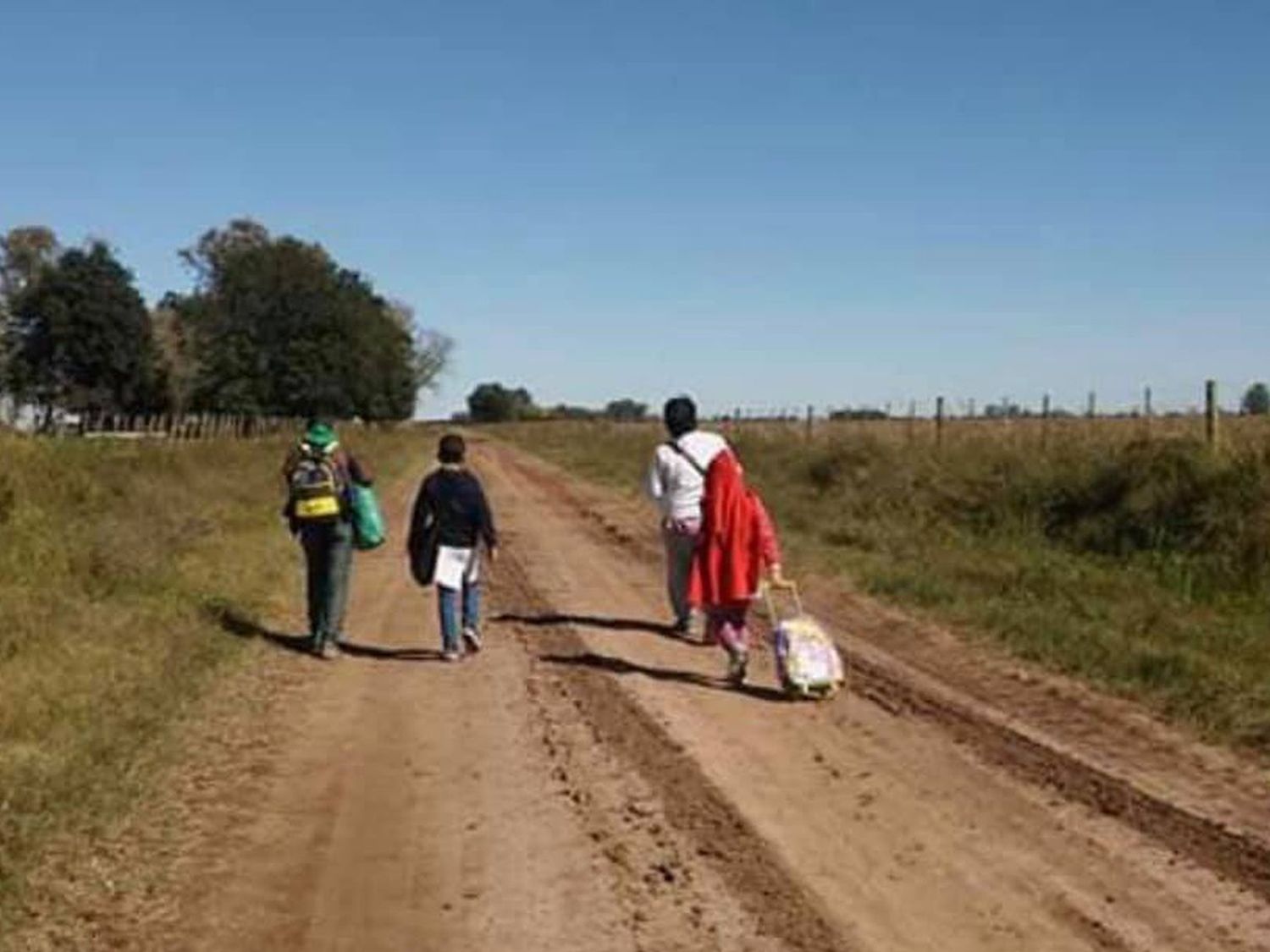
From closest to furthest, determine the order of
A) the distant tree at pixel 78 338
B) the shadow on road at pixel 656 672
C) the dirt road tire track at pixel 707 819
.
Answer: the dirt road tire track at pixel 707 819
the shadow on road at pixel 656 672
the distant tree at pixel 78 338

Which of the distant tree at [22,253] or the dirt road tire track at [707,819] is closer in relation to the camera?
Answer: the dirt road tire track at [707,819]

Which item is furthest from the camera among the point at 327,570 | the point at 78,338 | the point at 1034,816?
the point at 78,338

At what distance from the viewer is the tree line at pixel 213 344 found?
86.1 meters

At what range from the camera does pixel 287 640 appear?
14.0 meters

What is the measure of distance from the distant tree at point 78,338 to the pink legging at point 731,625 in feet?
257

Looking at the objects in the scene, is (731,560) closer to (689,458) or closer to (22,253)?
(689,458)

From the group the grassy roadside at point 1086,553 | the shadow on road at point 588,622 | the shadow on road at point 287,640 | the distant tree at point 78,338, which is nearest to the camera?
the grassy roadside at point 1086,553

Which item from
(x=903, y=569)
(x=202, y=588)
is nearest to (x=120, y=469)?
(x=202, y=588)

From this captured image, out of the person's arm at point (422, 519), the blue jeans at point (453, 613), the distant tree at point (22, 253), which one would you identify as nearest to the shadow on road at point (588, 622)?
the blue jeans at point (453, 613)

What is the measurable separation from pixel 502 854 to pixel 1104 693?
572cm

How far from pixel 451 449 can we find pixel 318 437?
1105mm

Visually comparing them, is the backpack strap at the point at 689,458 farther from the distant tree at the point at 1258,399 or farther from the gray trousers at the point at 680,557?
the distant tree at the point at 1258,399

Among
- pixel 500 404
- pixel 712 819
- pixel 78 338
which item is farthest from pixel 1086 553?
pixel 500 404

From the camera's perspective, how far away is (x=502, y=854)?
7391 millimetres
